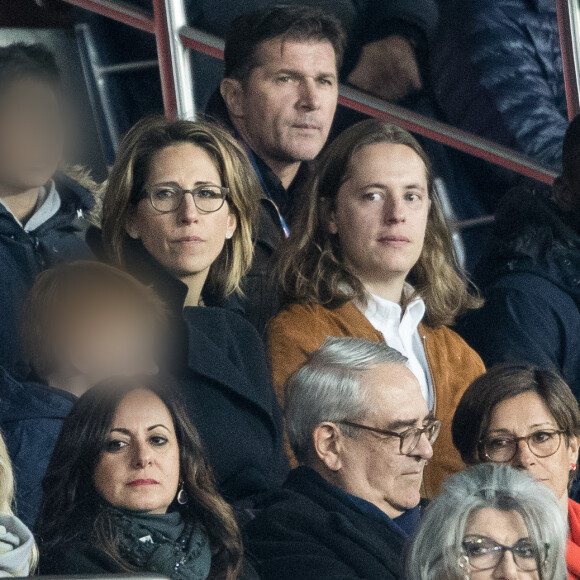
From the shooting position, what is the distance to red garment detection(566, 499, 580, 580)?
3.43 meters

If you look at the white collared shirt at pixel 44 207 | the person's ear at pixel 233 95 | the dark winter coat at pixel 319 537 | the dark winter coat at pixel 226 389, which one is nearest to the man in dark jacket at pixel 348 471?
the dark winter coat at pixel 319 537

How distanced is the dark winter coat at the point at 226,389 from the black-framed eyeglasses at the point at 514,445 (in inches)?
18.0

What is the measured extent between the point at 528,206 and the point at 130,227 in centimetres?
117

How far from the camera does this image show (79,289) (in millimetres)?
3547

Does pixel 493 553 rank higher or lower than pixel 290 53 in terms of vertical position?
lower

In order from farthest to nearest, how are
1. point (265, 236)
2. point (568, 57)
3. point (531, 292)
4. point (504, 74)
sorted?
point (568, 57) → point (504, 74) → point (531, 292) → point (265, 236)

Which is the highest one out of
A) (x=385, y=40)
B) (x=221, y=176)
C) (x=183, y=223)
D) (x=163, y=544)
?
(x=385, y=40)

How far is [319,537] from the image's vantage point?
320 centimetres

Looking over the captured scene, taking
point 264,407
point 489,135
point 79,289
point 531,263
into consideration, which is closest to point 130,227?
point 79,289

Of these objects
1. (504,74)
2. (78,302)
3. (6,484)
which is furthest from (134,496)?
(504,74)

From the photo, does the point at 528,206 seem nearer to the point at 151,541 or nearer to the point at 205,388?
the point at 205,388

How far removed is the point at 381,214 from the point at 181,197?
0.52 meters

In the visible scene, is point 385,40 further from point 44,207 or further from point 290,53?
point 44,207

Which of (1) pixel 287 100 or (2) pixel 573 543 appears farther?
(1) pixel 287 100
